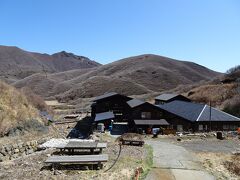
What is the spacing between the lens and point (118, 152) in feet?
72.1

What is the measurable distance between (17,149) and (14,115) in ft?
27.4

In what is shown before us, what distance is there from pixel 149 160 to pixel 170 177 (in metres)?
3.42

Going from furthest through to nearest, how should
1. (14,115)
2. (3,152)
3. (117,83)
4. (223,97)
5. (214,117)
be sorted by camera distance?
(117,83) → (223,97) → (214,117) → (14,115) → (3,152)

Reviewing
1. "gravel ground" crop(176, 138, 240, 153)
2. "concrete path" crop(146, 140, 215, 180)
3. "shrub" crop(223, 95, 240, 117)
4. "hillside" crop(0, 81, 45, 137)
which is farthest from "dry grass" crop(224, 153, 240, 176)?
"shrub" crop(223, 95, 240, 117)

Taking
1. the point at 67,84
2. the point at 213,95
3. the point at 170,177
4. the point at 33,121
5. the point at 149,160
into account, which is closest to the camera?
the point at 170,177

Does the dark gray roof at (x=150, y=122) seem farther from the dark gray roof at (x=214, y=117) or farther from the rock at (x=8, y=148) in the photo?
the rock at (x=8, y=148)

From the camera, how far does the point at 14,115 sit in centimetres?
3306

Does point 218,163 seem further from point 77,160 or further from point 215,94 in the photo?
point 215,94

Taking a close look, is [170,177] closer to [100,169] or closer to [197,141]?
[100,169]

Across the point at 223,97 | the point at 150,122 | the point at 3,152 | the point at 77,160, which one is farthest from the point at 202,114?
the point at 223,97

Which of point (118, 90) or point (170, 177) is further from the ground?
point (118, 90)

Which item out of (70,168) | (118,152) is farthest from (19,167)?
(118,152)

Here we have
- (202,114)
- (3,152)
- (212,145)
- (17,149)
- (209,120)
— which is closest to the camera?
(3,152)

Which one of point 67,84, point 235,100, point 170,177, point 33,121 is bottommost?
point 170,177
